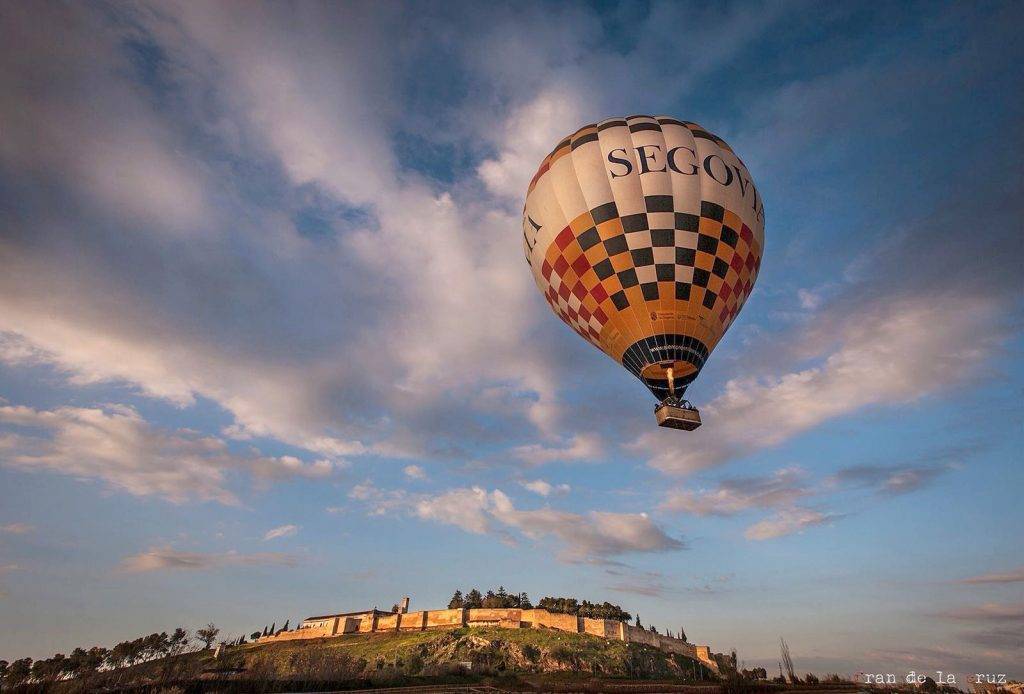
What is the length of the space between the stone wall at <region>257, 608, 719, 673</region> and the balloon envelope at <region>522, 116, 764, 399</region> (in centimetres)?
7186

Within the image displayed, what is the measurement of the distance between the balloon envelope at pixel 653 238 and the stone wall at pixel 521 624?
Result: 2829 inches

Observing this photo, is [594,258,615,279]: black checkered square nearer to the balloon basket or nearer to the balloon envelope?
the balloon envelope

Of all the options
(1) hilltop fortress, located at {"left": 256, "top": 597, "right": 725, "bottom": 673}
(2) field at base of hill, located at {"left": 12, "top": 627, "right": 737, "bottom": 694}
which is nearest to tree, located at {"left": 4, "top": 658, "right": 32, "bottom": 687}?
(2) field at base of hill, located at {"left": 12, "top": 627, "right": 737, "bottom": 694}

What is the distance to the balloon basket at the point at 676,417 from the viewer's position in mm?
22672

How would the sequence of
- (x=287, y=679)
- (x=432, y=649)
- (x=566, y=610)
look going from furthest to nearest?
(x=566, y=610), (x=432, y=649), (x=287, y=679)

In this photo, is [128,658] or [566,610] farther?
[128,658]

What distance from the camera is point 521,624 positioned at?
8412 cm

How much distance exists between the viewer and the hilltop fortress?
8219 cm

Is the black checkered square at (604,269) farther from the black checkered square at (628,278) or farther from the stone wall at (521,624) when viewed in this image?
the stone wall at (521,624)

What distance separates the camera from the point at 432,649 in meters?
74.3

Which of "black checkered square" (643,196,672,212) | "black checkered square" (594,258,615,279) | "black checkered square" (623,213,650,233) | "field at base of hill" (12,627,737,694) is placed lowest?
"field at base of hill" (12,627,737,694)

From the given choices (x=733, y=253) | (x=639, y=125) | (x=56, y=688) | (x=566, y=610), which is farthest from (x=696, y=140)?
(x=566, y=610)

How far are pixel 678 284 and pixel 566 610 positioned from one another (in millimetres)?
87113

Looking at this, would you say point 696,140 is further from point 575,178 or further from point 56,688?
point 56,688
